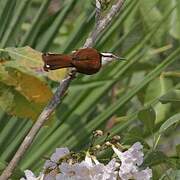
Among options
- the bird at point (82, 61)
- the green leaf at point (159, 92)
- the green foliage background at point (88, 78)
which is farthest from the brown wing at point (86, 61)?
the green leaf at point (159, 92)

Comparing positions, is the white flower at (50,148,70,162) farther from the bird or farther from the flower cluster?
the bird

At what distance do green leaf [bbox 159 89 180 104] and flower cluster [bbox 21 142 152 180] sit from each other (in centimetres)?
12

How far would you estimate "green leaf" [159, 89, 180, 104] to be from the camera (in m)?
0.89

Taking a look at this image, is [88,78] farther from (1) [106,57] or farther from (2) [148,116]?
(1) [106,57]

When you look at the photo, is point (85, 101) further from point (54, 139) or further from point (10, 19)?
point (10, 19)

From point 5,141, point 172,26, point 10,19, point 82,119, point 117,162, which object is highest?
point 172,26

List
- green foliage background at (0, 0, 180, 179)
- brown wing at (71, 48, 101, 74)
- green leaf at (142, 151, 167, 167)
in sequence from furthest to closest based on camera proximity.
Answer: green foliage background at (0, 0, 180, 179), green leaf at (142, 151, 167, 167), brown wing at (71, 48, 101, 74)

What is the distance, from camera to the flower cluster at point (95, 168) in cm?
74

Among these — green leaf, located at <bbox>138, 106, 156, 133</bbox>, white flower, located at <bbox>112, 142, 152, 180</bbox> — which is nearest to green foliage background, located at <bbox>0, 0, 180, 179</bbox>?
green leaf, located at <bbox>138, 106, 156, 133</bbox>

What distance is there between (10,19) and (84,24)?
0.54 feet

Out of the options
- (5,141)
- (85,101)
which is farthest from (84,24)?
(5,141)

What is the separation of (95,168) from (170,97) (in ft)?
0.67

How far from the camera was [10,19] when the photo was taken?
136 cm

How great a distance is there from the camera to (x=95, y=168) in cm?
74
